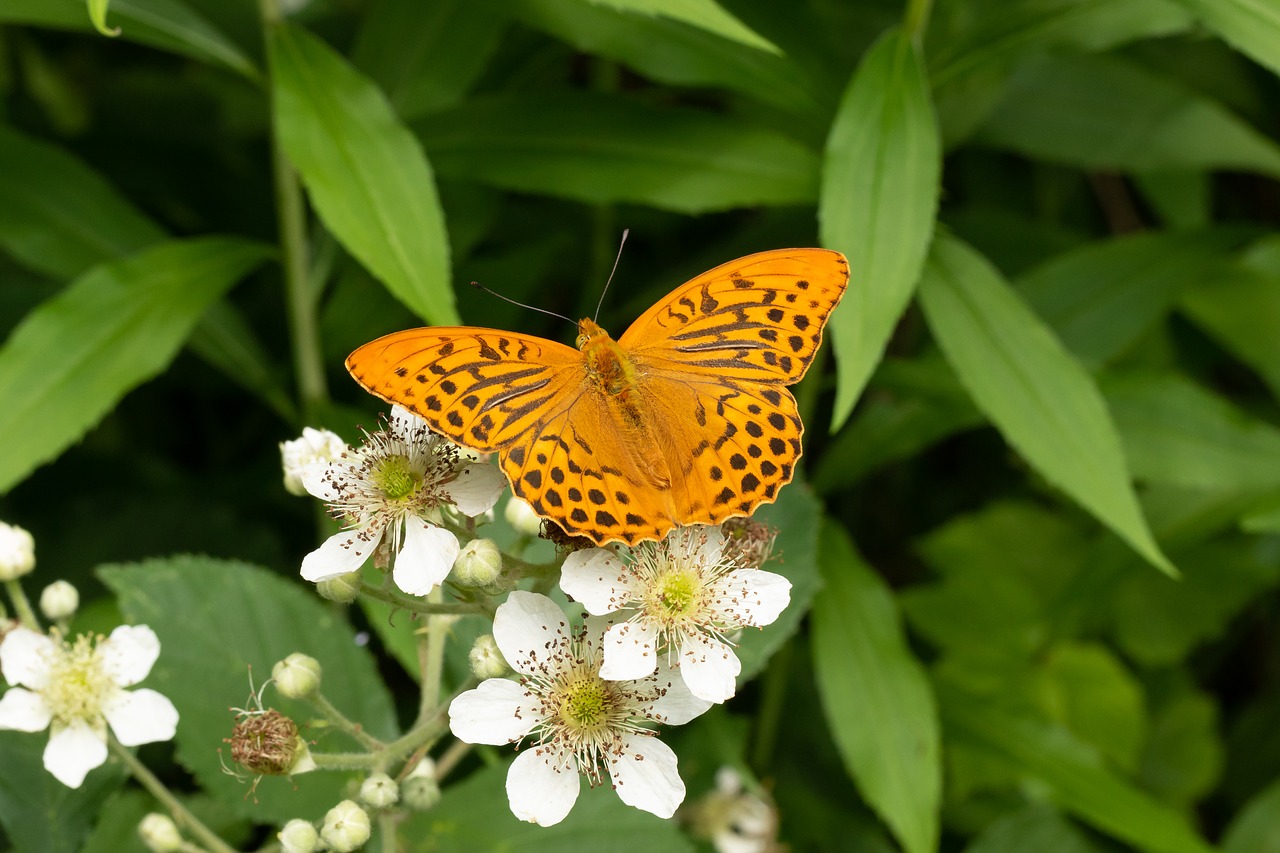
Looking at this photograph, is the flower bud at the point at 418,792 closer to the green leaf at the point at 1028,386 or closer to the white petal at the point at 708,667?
the white petal at the point at 708,667

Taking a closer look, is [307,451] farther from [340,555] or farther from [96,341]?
[96,341]

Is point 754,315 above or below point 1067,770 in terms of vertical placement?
above

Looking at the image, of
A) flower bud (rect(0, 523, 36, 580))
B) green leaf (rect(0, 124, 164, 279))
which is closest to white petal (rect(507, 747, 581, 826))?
flower bud (rect(0, 523, 36, 580))

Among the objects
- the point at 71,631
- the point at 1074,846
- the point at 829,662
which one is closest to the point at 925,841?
the point at 829,662

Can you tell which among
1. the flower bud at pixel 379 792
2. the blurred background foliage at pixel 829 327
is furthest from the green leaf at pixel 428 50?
the flower bud at pixel 379 792

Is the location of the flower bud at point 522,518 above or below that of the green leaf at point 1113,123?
below

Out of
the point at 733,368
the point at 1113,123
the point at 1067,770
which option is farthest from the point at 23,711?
the point at 1113,123
